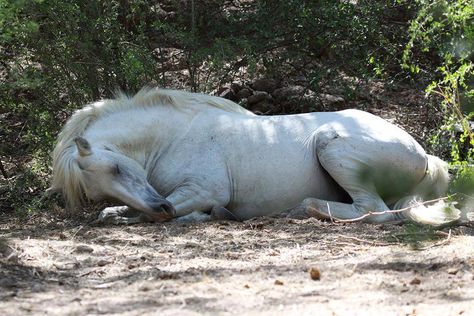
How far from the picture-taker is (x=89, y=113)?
695 cm

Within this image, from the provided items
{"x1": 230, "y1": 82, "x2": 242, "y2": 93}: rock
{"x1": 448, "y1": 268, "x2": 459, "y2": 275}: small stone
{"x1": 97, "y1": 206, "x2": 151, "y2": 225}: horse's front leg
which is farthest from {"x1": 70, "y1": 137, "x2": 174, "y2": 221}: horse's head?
{"x1": 230, "y1": 82, "x2": 242, "y2": 93}: rock

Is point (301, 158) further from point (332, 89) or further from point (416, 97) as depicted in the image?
point (416, 97)

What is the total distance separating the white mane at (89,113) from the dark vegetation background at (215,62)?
597mm

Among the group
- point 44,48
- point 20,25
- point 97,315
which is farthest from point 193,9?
point 97,315

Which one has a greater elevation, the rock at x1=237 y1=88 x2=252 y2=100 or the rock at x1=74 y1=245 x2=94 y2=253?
the rock at x1=237 y1=88 x2=252 y2=100

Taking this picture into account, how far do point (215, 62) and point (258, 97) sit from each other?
1337 mm

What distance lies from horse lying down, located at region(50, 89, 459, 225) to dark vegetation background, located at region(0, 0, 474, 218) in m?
0.81

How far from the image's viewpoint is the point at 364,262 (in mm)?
4551

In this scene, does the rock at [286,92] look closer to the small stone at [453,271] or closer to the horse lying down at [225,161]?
the horse lying down at [225,161]

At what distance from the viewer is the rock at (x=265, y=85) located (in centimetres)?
930

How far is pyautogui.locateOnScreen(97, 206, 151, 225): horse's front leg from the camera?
6.46 m

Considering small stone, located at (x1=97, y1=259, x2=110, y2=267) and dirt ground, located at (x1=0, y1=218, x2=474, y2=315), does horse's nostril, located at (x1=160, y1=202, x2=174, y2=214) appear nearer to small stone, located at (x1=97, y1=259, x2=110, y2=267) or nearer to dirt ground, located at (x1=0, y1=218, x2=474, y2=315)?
dirt ground, located at (x1=0, y1=218, x2=474, y2=315)

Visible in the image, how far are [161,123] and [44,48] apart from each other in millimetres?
1697

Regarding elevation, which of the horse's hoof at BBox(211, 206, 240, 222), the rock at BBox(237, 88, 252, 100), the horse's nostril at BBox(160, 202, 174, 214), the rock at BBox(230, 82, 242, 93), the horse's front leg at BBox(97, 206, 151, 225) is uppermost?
the rock at BBox(230, 82, 242, 93)
